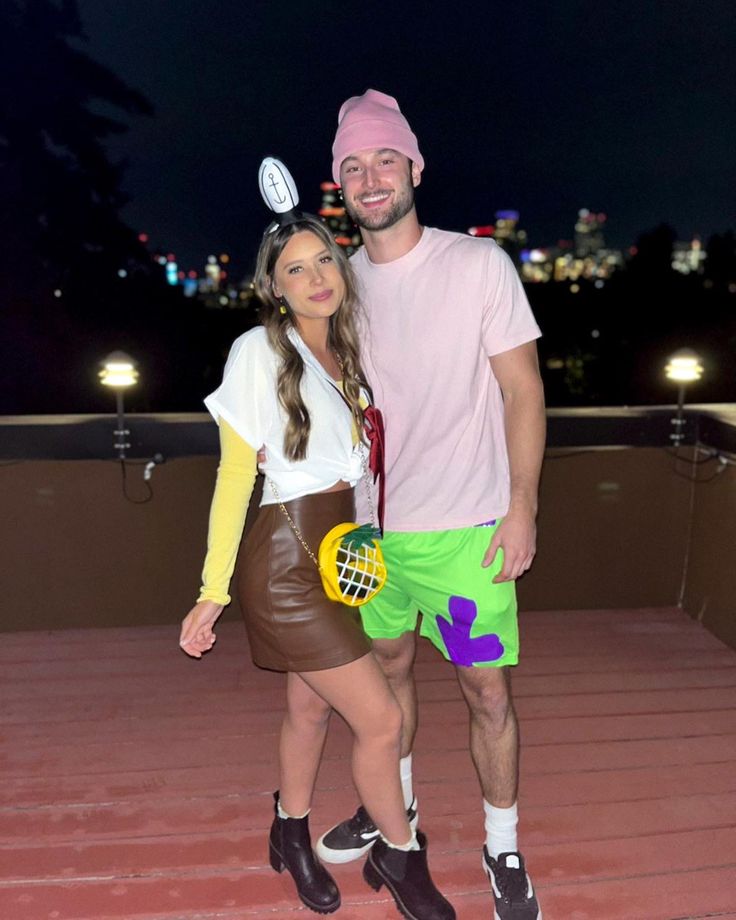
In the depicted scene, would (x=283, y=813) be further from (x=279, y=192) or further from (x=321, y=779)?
(x=279, y=192)

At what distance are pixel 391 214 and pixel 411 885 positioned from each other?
1567mm

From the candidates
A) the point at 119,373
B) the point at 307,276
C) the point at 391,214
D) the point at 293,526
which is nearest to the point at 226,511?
the point at 293,526

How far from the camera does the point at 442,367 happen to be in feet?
6.01

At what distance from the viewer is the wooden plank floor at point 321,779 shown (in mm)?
2018

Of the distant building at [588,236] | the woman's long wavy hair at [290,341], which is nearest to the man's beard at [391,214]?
the woman's long wavy hair at [290,341]

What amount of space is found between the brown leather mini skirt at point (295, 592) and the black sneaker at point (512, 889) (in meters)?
0.72

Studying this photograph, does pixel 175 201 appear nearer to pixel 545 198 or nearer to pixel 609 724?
pixel 545 198

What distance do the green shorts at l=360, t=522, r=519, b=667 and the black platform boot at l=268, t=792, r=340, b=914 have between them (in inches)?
23.2

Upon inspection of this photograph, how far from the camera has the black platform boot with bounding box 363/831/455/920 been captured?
1.88 metres

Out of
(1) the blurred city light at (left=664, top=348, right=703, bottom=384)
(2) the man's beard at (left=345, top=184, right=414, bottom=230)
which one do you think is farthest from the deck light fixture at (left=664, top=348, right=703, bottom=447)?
(2) the man's beard at (left=345, top=184, right=414, bottom=230)

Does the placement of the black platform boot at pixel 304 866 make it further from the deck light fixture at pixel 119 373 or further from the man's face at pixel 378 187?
the deck light fixture at pixel 119 373

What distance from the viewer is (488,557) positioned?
184 centimetres

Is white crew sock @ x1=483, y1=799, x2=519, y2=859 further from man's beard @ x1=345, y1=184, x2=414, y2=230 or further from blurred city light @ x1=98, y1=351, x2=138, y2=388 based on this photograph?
blurred city light @ x1=98, y1=351, x2=138, y2=388

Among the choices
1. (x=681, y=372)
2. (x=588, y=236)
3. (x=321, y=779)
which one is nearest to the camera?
(x=321, y=779)
